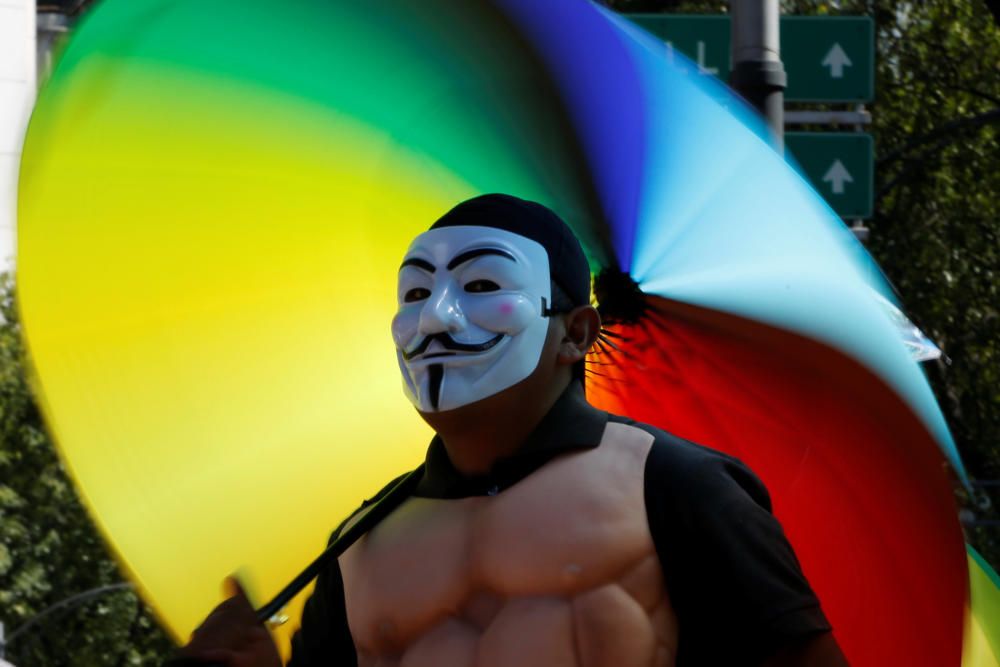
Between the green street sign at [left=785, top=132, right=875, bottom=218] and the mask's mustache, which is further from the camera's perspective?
the green street sign at [left=785, top=132, right=875, bottom=218]

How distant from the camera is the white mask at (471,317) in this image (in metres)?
3.61

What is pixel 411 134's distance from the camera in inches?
161

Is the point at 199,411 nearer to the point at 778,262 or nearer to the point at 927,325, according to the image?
the point at 778,262

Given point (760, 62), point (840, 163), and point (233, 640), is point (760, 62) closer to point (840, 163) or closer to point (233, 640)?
point (840, 163)

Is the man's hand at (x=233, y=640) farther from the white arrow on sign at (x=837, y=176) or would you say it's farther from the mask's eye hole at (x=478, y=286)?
the white arrow on sign at (x=837, y=176)

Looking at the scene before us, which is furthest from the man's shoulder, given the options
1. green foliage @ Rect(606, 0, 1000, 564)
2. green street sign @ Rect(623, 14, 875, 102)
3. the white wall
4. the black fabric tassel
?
the white wall

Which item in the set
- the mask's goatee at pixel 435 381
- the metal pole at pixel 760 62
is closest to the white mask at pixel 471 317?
the mask's goatee at pixel 435 381

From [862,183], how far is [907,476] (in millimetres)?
4195

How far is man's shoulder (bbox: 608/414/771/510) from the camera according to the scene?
139 inches

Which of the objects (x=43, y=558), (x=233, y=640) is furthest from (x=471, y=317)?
(x=43, y=558)

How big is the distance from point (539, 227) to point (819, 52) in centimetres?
435

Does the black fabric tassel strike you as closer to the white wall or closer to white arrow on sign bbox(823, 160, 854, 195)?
white arrow on sign bbox(823, 160, 854, 195)

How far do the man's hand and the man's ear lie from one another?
2.59 feet

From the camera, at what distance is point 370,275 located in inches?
161
